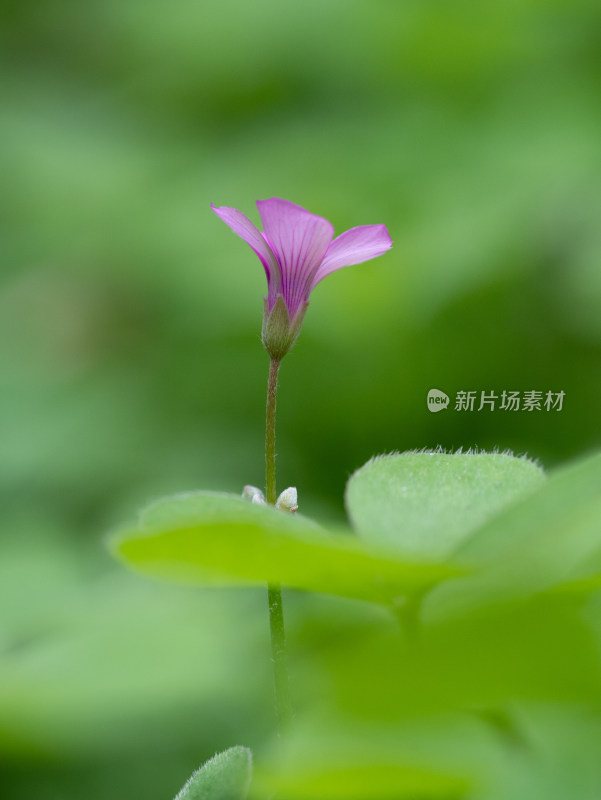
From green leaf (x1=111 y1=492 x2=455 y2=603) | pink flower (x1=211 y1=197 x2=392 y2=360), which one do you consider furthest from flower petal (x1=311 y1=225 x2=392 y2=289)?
green leaf (x1=111 y1=492 x2=455 y2=603)

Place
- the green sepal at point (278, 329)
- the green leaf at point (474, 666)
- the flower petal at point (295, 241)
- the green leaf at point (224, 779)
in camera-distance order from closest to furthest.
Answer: the green leaf at point (474, 666), the green leaf at point (224, 779), the flower petal at point (295, 241), the green sepal at point (278, 329)

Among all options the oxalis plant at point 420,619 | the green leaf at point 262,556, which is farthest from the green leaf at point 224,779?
the green leaf at point 262,556

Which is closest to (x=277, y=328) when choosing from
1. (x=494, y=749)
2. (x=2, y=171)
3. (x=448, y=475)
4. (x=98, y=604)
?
(x=448, y=475)

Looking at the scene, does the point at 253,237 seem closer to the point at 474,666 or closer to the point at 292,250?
the point at 292,250

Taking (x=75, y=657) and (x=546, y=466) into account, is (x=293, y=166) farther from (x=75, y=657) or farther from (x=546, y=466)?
(x=75, y=657)

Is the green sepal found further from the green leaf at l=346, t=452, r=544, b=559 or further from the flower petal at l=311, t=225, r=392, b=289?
the green leaf at l=346, t=452, r=544, b=559

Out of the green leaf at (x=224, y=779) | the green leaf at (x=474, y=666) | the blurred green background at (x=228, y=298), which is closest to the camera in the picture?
the green leaf at (x=474, y=666)

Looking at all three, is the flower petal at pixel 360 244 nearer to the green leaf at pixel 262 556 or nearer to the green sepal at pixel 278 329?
the green sepal at pixel 278 329
